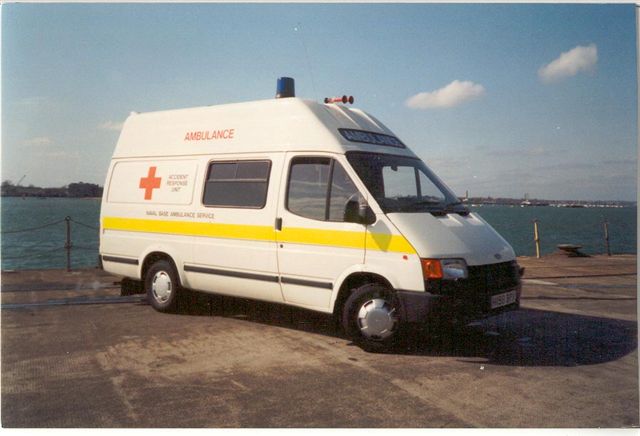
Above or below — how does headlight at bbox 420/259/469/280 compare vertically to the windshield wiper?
below

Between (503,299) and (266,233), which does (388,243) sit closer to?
(503,299)

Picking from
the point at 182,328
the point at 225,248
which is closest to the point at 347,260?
the point at 225,248

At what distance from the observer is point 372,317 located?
5367 millimetres

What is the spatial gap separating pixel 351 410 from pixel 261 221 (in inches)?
111

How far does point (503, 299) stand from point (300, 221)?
233 cm

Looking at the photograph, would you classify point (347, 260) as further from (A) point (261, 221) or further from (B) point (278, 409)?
(B) point (278, 409)

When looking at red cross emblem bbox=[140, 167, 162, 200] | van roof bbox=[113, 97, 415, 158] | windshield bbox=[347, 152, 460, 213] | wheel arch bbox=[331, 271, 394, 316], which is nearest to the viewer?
wheel arch bbox=[331, 271, 394, 316]

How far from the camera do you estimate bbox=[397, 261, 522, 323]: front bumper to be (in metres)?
5.04

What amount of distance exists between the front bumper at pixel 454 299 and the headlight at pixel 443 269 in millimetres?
50

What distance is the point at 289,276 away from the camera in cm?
602

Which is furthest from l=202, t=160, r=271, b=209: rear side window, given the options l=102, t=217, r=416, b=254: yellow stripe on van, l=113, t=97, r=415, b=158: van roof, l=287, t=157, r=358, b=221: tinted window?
l=287, t=157, r=358, b=221: tinted window

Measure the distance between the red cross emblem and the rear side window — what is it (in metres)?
0.97

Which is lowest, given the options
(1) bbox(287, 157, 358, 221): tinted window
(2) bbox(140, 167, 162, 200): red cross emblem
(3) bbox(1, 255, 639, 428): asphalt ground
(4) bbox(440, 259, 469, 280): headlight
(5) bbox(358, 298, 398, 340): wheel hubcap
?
(3) bbox(1, 255, 639, 428): asphalt ground

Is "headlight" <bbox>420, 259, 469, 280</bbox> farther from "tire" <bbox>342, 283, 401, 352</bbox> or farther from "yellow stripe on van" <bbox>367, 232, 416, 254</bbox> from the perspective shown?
"tire" <bbox>342, 283, 401, 352</bbox>
